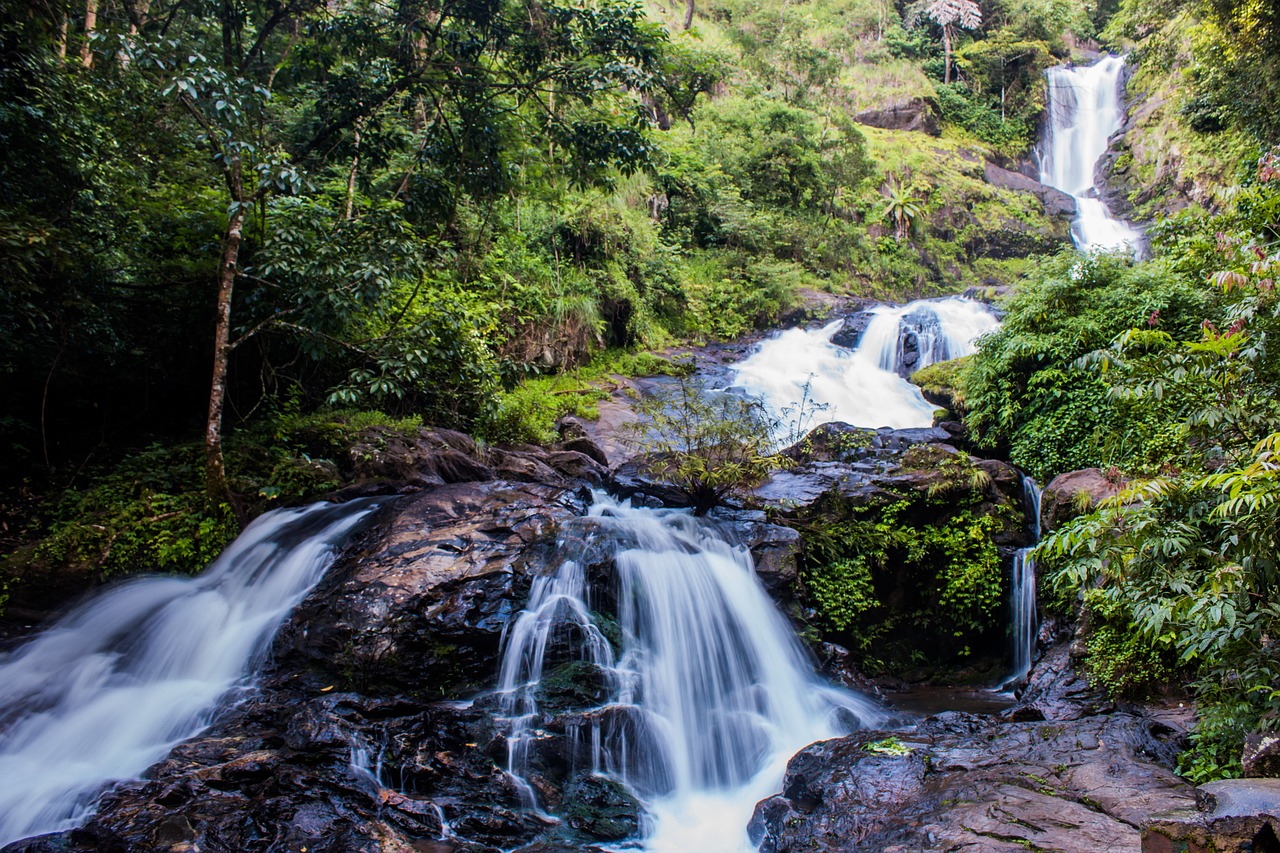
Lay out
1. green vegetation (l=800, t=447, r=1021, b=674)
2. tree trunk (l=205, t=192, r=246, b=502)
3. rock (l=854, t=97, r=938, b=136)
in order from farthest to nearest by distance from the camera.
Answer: rock (l=854, t=97, r=938, b=136) < green vegetation (l=800, t=447, r=1021, b=674) < tree trunk (l=205, t=192, r=246, b=502)

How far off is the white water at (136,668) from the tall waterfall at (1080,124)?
1335 inches

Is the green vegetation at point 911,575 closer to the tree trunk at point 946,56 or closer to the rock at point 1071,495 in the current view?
the rock at point 1071,495

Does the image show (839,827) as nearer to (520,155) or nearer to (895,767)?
(895,767)

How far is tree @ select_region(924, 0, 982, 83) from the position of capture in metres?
36.8

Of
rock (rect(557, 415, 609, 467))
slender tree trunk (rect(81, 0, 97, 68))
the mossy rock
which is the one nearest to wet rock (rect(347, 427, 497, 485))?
rock (rect(557, 415, 609, 467))

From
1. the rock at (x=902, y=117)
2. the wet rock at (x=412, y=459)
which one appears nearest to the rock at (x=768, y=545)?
the wet rock at (x=412, y=459)

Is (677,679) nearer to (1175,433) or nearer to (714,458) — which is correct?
(714,458)

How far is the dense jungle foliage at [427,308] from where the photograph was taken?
4484 millimetres

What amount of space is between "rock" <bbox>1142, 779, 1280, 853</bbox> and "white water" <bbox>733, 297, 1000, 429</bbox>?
11.1m

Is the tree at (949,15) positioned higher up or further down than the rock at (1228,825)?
higher up

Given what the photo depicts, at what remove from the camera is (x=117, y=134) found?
727 cm

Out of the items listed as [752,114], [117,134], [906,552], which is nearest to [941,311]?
[752,114]

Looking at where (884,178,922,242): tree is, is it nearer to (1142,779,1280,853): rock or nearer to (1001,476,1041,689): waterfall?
(1001,476,1041,689): waterfall

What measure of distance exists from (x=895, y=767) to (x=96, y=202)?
9363 mm
